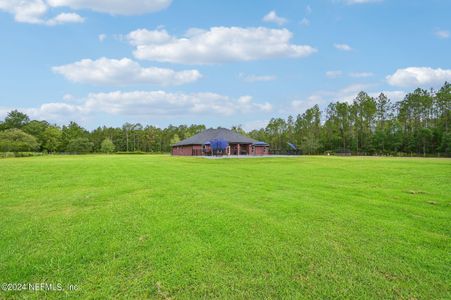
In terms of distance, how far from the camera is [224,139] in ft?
148

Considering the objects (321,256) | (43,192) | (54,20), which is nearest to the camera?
(321,256)

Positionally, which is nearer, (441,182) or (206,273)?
(206,273)

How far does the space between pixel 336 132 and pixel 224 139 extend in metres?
33.1

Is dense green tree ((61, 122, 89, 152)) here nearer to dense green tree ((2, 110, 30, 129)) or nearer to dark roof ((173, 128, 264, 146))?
dense green tree ((2, 110, 30, 129))

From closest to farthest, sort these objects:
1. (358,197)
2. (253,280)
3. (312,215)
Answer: (253,280), (312,215), (358,197)

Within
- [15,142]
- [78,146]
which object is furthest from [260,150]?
[15,142]

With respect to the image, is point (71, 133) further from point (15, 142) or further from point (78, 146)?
point (15, 142)

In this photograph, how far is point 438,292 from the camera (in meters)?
3.04

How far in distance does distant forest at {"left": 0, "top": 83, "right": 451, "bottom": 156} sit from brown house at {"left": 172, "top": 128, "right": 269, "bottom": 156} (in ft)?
56.5

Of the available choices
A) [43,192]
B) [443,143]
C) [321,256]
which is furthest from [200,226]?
[443,143]

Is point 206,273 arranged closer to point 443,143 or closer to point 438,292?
point 438,292

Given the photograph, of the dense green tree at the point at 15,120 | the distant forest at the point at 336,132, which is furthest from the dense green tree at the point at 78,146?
the dense green tree at the point at 15,120

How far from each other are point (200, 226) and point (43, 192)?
6.38 meters

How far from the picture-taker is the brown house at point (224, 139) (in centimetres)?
4534
